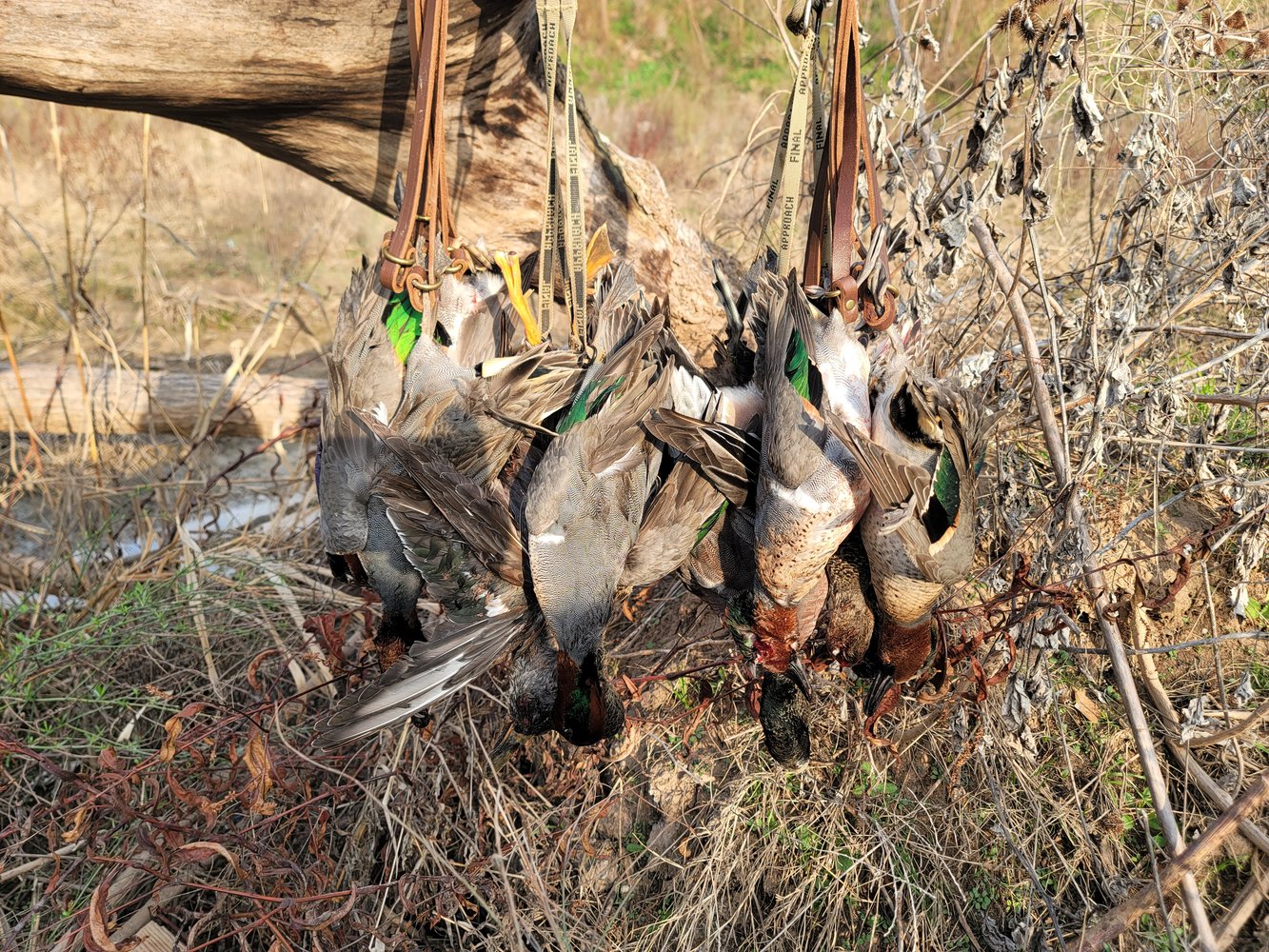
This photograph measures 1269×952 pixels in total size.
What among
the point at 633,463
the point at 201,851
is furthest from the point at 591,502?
the point at 201,851

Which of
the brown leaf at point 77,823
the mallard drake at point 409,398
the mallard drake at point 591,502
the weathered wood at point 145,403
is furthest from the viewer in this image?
the weathered wood at point 145,403

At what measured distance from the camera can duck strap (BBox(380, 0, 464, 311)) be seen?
6.70 ft

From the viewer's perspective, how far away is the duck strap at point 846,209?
1847 millimetres

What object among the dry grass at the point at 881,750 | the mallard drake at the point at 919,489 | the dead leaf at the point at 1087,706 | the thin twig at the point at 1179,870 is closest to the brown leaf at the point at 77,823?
the dry grass at the point at 881,750

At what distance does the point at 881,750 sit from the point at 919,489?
110 centimetres

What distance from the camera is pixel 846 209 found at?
6.09ft

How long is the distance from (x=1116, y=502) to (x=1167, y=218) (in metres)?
0.83

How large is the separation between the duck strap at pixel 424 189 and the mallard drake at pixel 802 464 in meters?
0.86

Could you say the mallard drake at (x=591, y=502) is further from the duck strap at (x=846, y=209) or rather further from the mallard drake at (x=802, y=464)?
the duck strap at (x=846, y=209)

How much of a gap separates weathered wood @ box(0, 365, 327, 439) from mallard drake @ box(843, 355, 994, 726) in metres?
3.22

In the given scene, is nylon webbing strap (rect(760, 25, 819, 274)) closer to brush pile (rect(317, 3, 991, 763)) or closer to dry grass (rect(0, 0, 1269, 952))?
brush pile (rect(317, 3, 991, 763))

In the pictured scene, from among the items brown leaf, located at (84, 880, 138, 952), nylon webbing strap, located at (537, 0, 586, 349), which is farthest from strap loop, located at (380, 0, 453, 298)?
brown leaf, located at (84, 880, 138, 952)

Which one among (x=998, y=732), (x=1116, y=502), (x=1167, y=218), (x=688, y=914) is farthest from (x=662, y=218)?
(x=688, y=914)

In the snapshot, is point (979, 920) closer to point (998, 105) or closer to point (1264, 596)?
point (1264, 596)
